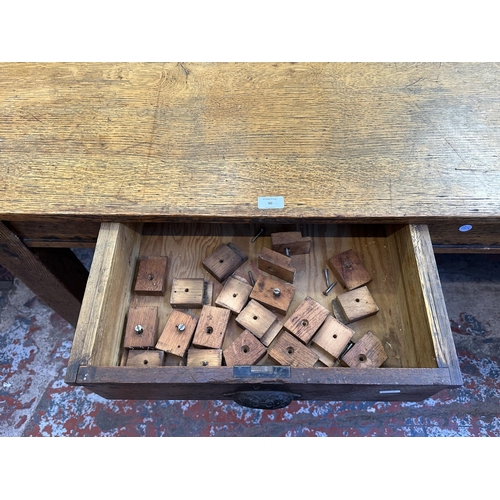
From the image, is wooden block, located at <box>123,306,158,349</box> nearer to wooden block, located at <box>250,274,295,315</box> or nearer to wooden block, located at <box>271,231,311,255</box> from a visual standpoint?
wooden block, located at <box>250,274,295,315</box>

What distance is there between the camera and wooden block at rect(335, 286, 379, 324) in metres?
1.14

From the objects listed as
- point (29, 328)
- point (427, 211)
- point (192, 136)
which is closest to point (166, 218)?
point (192, 136)

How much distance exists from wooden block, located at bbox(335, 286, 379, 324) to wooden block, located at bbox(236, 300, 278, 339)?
20 cm

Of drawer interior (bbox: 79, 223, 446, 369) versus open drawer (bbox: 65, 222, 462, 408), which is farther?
drawer interior (bbox: 79, 223, 446, 369)

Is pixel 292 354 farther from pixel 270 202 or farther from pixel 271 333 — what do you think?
pixel 270 202

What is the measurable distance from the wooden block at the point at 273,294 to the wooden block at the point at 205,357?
0.19 metres

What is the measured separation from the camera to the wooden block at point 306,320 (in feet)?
3.67

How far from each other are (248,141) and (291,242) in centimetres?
33

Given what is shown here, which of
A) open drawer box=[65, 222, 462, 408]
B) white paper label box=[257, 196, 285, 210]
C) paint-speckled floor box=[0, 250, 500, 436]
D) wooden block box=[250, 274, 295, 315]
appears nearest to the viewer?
open drawer box=[65, 222, 462, 408]

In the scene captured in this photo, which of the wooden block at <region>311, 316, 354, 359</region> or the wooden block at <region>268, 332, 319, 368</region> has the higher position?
the wooden block at <region>311, 316, 354, 359</region>

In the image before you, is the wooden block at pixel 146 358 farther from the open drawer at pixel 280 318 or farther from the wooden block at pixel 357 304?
the wooden block at pixel 357 304

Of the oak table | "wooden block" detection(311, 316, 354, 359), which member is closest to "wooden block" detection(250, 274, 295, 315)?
"wooden block" detection(311, 316, 354, 359)

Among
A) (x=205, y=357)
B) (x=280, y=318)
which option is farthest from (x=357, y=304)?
(x=205, y=357)

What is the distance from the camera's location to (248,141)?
3.80 ft
